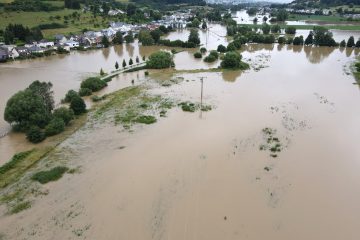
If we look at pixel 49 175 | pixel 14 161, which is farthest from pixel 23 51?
pixel 49 175

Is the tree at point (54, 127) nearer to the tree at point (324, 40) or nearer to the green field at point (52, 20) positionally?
the green field at point (52, 20)

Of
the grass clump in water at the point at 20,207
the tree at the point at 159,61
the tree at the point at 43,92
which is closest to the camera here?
the grass clump in water at the point at 20,207

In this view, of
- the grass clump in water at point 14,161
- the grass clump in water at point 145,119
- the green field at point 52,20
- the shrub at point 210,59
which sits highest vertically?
the green field at point 52,20

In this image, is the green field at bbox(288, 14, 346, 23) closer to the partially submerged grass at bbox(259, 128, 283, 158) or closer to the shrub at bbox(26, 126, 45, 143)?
the partially submerged grass at bbox(259, 128, 283, 158)

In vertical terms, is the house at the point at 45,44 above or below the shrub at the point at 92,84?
above

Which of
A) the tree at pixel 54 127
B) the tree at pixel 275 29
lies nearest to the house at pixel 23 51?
the tree at pixel 54 127

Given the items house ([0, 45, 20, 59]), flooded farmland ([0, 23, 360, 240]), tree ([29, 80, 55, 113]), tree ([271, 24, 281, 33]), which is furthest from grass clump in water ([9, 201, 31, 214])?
tree ([271, 24, 281, 33])
